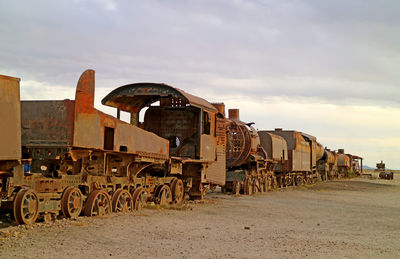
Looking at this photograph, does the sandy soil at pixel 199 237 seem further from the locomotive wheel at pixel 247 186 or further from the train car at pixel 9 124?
the locomotive wheel at pixel 247 186

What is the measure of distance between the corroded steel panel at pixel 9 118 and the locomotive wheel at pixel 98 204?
289 cm

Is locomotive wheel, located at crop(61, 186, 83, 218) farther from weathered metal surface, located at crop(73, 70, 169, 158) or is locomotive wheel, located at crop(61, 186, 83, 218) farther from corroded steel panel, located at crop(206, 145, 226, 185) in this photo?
corroded steel panel, located at crop(206, 145, 226, 185)

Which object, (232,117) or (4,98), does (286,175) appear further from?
(4,98)

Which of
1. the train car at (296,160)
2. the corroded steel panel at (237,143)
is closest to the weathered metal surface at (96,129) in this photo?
the corroded steel panel at (237,143)

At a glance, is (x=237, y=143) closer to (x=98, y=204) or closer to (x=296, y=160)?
Result: (x=296, y=160)

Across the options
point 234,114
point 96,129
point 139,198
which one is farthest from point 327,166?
point 96,129

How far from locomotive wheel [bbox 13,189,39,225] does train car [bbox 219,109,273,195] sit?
13973 mm

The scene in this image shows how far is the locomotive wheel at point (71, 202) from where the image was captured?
909 cm

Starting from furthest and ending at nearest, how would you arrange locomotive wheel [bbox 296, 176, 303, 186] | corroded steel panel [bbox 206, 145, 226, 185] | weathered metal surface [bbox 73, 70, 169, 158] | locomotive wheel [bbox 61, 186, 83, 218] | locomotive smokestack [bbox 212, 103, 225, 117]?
locomotive wheel [bbox 296, 176, 303, 186], locomotive smokestack [bbox 212, 103, 225, 117], corroded steel panel [bbox 206, 145, 226, 185], locomotive wheel [bbox 61, 186, 83, 218], weathered metal surface [bbox 73, 70, 169, 158]

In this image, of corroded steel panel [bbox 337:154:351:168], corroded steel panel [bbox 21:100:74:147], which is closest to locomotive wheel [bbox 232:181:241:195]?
corroded steel panel [bbox 21:100:74:147]

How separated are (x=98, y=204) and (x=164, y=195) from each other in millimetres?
3901

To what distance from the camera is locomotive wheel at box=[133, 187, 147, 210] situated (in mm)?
12077

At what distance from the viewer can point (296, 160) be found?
31250mm

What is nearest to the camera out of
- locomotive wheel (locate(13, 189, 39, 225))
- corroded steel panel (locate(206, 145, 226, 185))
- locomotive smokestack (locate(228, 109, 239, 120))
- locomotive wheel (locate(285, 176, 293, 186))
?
locomotive wheel (locate(13, 189, 39, 225))
